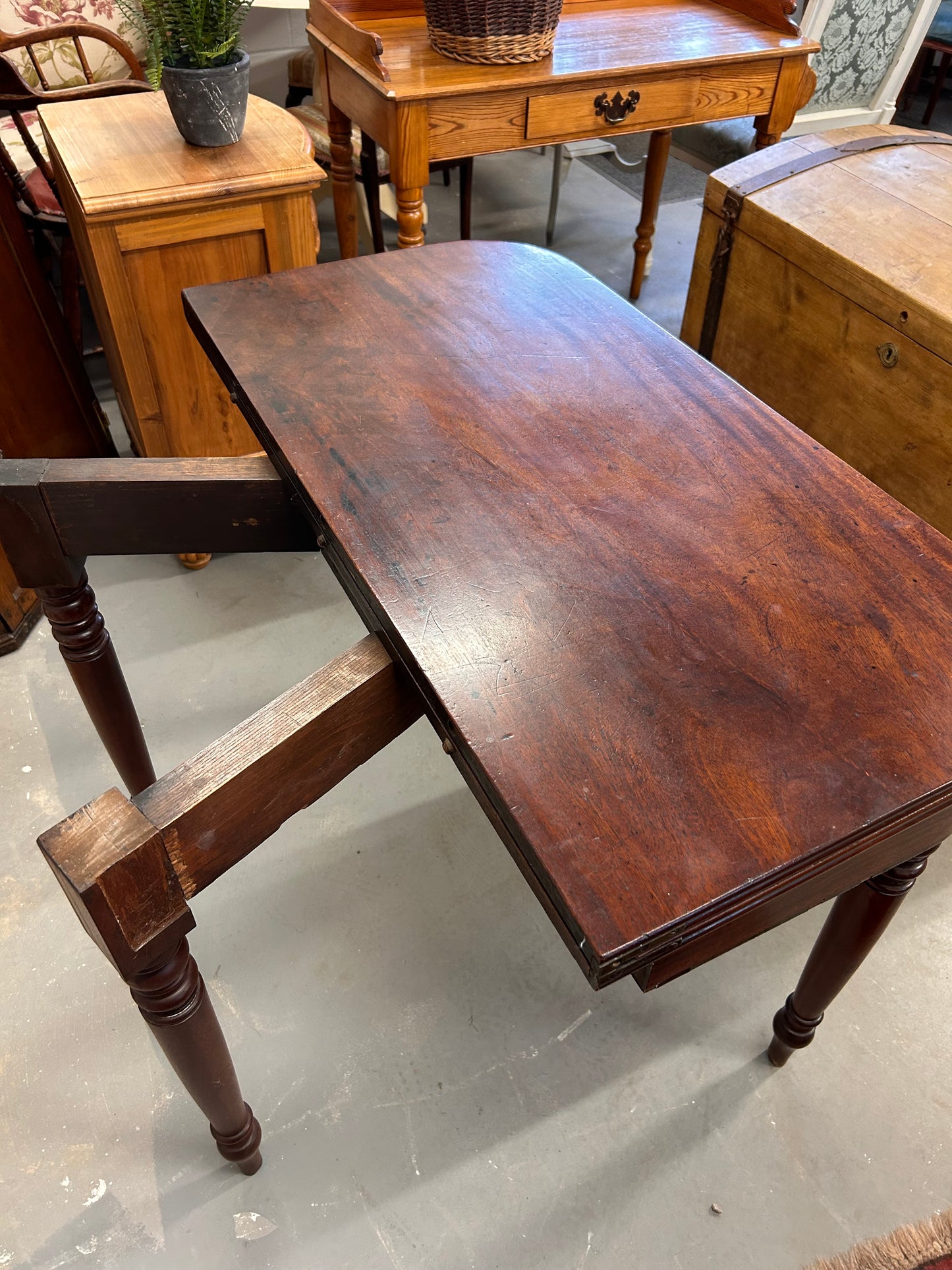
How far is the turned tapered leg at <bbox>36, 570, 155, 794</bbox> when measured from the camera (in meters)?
1.09

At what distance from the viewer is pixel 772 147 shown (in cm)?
173

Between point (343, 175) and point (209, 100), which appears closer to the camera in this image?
point (209, 100)

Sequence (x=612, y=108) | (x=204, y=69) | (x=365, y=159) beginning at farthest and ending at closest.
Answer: (x=365, y=159), (x=612, y=108), (x=204, y=69)

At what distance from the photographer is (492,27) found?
172 centimetres

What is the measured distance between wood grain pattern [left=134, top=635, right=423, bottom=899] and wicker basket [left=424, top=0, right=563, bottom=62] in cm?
148

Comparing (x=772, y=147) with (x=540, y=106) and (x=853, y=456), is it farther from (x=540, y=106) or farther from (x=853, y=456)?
(x=853, y=456)

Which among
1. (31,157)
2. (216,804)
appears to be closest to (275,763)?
(216,804)

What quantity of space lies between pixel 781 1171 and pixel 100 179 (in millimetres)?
1624

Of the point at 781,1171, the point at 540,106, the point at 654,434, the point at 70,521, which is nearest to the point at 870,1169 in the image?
the point at 781,1171

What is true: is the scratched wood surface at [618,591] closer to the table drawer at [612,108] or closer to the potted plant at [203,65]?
the potted plant at [203,65]

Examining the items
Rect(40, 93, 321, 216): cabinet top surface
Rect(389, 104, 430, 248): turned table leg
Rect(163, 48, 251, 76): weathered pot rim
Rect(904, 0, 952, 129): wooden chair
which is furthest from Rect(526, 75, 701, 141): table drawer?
Rect(904, 0, 952, 129): wooden chair

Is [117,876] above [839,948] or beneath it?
above

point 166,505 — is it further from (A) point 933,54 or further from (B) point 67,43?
(A) point 933,54

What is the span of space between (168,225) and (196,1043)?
117 centimetres
